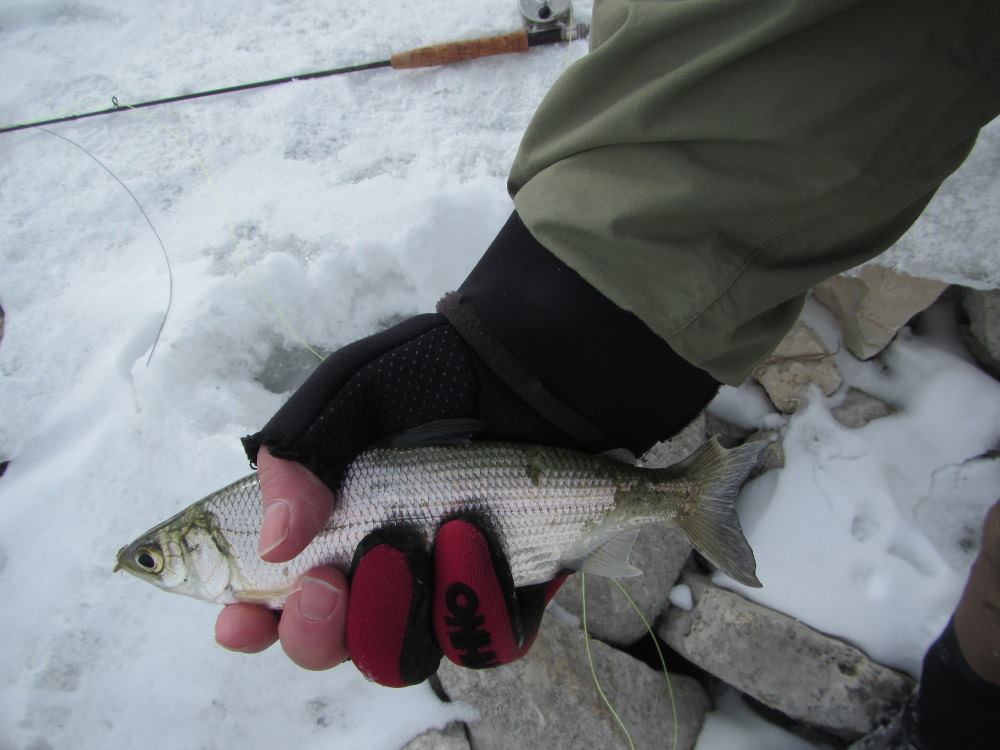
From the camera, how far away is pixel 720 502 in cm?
180

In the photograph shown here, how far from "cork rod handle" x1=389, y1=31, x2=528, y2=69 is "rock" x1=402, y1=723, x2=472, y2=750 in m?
3.20

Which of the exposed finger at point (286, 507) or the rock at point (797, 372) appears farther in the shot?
the rock at point (797, 372)

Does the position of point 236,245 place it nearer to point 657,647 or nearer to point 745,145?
point 745,145

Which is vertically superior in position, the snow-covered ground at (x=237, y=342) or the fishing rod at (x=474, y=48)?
the fishing rod at (x=474, y=48)

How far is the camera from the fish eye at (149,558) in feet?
5.40

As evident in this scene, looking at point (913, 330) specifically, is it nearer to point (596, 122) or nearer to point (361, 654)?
point (596, 122)

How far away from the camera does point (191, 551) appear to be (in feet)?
5.43

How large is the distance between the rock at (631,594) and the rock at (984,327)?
171 centimetres

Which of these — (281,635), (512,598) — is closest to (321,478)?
(281,635)

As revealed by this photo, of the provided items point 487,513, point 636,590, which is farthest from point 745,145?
point 636,590

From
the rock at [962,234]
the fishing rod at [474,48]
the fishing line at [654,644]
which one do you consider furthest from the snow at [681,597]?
the fishing rod at [474,48]

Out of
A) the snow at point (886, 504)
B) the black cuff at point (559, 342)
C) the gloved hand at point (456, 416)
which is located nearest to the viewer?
the gloved hand at point (456, 416)

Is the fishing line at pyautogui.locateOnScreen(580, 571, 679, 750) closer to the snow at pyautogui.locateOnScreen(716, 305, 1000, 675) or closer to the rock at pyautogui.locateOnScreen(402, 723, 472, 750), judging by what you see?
the snow at pyautogui.locateOnScreen(716, 305, 1000, 675)

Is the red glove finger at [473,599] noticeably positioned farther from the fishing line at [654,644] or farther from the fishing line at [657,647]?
the fishing line at [657,647]
